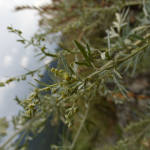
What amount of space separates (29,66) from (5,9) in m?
0.45

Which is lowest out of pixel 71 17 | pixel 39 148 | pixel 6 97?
pixel 39 148

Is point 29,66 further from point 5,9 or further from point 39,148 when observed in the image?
point 39,148

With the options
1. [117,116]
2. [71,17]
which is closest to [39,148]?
[117,116]

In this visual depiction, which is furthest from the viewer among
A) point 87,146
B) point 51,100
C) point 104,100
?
point 87,146

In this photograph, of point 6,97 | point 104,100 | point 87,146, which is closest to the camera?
point 6,97

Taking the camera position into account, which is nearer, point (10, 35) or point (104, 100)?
point (10, 35)

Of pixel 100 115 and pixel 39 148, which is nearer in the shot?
pixel 39 148

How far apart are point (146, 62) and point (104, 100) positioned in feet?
1.71

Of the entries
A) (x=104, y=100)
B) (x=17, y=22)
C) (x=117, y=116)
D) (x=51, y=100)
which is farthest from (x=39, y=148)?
(x=17, y=22)

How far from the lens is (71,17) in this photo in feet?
3.73

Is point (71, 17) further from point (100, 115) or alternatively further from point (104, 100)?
point (100, 115)

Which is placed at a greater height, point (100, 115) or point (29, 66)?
point (29, 66)

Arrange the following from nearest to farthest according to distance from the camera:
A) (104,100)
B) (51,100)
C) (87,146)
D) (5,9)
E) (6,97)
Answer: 1. (51,100)
2. (6,97)
3. (5,9)
4. (104,100)
5. (87,146)

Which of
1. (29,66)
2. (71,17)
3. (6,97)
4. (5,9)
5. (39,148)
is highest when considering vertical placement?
(5,9)
